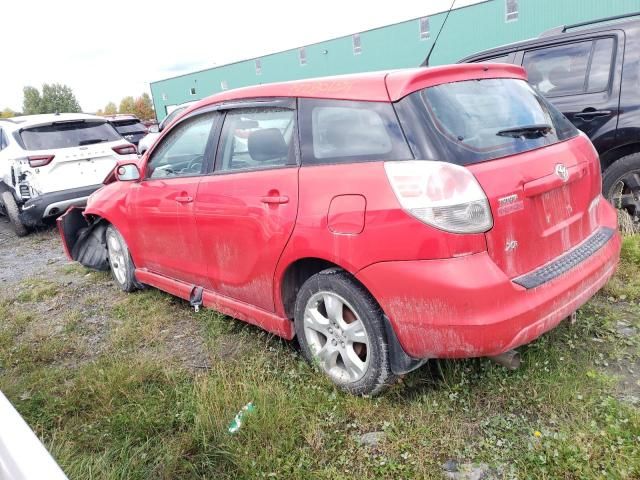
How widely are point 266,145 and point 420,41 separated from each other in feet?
98.9

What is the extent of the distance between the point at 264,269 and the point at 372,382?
34.8 inches

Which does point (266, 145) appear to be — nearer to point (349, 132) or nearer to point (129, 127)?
point (349, 132)

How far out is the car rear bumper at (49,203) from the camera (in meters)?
6.92

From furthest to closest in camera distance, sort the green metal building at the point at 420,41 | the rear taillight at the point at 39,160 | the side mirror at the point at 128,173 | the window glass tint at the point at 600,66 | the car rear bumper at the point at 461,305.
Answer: the green metal building at the point at 420,41 < the rear taillight at the point at 39,160 < the window glass tint at the point at 600,66 < the side mirror at the point at 128,173 < the car rear bumper at the point at 461,305

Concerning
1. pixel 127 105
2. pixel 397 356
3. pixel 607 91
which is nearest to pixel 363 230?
pixel 397 356

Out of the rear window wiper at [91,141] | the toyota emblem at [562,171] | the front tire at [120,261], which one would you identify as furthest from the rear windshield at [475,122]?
the rear window wiper at [91,141]

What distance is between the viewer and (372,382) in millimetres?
2596

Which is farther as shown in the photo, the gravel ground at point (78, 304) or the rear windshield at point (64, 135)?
the rear windshield at point (64, 135)

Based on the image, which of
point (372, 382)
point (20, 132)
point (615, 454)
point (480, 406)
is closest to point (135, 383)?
point (372, 382)

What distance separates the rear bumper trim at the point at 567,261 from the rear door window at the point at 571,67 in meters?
2.03

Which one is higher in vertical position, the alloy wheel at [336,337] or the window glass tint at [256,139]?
the window glass tint at [256,139]

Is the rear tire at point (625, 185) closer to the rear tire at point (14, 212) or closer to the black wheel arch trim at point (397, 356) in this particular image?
the black wheel arch trim at point (397, 356)

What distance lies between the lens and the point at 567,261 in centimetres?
256

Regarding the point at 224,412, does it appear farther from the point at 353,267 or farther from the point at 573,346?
the point at 573,346
